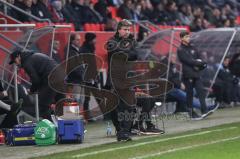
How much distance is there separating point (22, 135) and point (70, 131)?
2.93 feet

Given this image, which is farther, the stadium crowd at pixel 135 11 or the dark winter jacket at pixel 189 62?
the stadium crowd at pixel 135 11

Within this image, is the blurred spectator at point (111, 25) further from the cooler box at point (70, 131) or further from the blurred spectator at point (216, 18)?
the cooler box at point (70, 131)

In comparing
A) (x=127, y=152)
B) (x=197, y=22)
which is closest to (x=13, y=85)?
(x=127, y=152)

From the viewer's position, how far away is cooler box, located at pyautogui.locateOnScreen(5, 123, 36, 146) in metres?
14.8

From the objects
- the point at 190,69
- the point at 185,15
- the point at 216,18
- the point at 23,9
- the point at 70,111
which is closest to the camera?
→ the point at 70,111

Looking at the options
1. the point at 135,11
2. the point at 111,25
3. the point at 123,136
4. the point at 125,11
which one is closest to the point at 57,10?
the point at 111,25

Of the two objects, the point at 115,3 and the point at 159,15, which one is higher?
the point at 115,3

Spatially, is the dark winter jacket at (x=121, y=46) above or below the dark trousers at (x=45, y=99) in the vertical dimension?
above

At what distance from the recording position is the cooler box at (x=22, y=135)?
583 inches

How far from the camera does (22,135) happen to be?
14812mm

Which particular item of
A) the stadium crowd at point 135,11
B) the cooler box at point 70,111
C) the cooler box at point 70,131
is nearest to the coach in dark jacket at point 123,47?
the cooler box at point 70,131

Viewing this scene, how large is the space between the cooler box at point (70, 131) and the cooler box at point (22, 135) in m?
0.52

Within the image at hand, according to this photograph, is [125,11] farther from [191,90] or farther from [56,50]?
[56,50]

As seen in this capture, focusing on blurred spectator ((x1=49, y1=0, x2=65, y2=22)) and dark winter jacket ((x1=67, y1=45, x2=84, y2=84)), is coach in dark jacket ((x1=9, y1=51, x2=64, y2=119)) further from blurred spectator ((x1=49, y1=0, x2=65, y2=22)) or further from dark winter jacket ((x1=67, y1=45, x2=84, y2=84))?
blurred spectator ((x1=49, y1=0, x2=65, y2=22))
